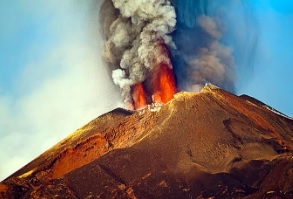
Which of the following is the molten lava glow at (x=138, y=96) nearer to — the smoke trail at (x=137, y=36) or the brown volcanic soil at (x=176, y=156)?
the smoke trail at (x=137, y=36)

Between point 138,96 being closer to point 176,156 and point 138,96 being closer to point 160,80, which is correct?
point 160,80

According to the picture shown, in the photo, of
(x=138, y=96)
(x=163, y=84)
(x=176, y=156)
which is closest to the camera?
(x=176, y=156)

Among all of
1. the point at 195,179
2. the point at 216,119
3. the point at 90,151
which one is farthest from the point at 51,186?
the point at 216,119

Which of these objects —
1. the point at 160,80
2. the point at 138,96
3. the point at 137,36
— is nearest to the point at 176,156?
the point at 160,80

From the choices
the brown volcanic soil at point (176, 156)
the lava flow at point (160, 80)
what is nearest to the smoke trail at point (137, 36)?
the lava flow at point (160, 80)

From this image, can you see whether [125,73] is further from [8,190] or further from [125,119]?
[8,190]

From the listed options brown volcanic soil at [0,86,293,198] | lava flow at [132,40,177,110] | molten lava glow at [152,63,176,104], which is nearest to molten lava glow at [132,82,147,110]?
lava flow at [132,40,177,110]
